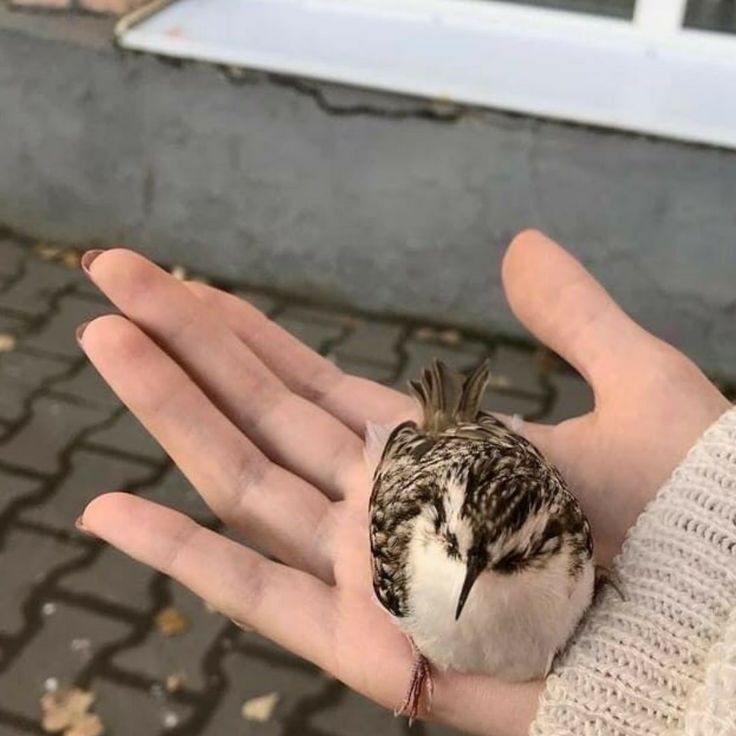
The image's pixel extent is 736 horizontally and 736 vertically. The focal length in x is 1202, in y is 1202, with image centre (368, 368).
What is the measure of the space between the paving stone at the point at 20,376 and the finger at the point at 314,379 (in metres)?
1.16

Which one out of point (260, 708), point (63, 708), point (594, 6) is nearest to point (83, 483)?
point (63, 708)

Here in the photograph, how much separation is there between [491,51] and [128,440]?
48.4 inches

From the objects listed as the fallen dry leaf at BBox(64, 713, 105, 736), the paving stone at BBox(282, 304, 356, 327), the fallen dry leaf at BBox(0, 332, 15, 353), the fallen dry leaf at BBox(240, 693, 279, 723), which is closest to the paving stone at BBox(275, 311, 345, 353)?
the paving stone at BBox(282, 304, 356, 327)

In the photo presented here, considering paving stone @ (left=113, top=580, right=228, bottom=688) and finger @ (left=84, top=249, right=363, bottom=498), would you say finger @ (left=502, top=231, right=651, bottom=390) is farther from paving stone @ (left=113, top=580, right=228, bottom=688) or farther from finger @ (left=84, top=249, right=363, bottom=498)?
paving stone @ (left=113, top=580, right=228, bottom=688)

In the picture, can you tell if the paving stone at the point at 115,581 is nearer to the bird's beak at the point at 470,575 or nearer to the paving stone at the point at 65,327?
the paving stone at the point at 65,327

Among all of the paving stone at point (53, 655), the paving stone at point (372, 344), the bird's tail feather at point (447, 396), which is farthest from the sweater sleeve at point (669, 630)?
the paving stone at point (372, 344)

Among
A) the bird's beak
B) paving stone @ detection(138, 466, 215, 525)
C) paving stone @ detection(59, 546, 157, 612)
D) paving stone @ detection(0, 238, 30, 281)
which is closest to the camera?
the bird's beak

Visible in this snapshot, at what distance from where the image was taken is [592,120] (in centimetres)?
254

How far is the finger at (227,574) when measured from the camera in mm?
1334

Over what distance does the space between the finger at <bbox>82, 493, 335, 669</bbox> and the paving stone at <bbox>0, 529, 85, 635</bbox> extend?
97 cm

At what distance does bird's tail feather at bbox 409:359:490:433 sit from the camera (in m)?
1.64

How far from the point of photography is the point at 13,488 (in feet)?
8.13

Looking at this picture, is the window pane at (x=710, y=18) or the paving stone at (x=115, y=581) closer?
the paving stone at (x=115, y=581)

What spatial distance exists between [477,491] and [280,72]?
68.3 inches
